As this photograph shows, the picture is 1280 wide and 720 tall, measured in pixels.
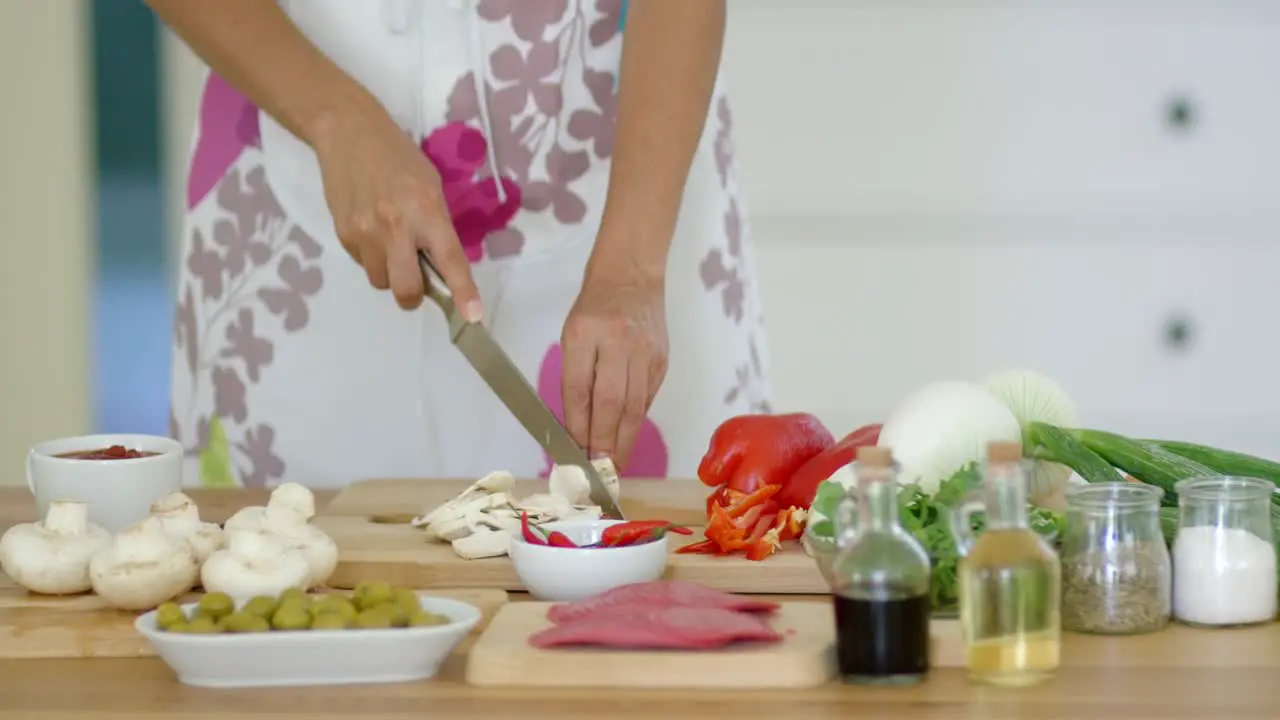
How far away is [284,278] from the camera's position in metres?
1.74

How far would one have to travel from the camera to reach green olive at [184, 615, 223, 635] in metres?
0.95

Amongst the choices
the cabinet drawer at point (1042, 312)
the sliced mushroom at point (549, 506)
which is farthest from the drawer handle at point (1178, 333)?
the sliced mushroom at point (549, 506)

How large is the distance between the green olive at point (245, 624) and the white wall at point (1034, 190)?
1.83 meters

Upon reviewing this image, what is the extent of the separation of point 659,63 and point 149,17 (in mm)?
1455

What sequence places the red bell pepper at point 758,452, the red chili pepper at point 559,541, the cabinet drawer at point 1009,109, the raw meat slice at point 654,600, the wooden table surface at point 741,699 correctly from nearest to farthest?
the wooden table surface at point 741,699
the raw meat slice at point 654,600
the red chili pepper at point 559,541
the red bell pepper at point 758,452
the cabinet drawer at point 1009,109

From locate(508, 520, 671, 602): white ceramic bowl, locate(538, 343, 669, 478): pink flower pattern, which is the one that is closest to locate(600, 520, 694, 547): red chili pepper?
locate(508, 520, 671, 602): white ceramic bowl

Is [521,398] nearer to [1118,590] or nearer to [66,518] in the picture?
[66,518]

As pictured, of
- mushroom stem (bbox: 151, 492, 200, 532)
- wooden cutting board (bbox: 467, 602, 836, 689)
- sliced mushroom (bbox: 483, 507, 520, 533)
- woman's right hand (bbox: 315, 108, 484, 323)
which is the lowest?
wooden cutting board (bbox: 467, 602, 836, 689)

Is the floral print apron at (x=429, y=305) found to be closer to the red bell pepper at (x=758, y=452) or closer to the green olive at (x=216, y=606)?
the red bell pepper at (x=758, y=452)

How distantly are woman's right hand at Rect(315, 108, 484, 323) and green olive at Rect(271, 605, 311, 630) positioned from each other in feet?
1.52

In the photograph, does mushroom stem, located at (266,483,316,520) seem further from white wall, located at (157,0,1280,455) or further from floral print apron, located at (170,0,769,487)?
white wall, located at (157,0,1280,455)

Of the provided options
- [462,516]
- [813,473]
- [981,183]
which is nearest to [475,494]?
[462,516]

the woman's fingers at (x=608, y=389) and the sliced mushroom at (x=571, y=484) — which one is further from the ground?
the woman's fingers at (x=608, y=389)

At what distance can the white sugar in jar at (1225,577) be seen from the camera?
1.07 metres
